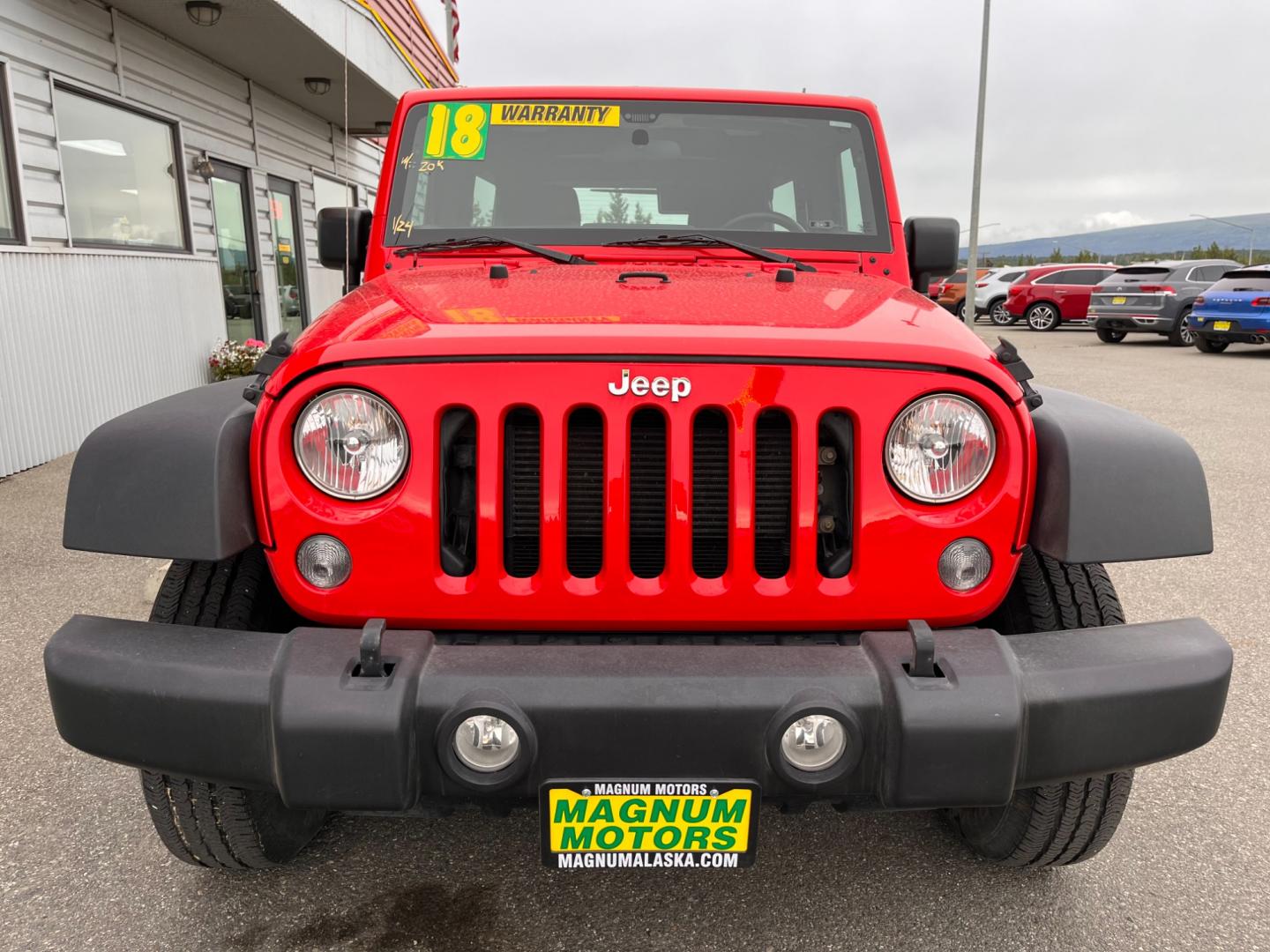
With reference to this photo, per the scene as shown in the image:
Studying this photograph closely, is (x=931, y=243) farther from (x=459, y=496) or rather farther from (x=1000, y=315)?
(x=1000, y=315)

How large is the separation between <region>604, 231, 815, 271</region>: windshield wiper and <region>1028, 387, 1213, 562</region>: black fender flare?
1166mm

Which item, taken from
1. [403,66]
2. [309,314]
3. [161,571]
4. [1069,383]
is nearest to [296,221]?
[309,314]

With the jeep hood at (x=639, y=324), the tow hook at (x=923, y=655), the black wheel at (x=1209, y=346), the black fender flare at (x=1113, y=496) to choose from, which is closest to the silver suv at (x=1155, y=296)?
the black wheel at (x=1209, y=346)

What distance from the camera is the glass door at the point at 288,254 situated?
10.7 m

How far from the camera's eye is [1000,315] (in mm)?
22844

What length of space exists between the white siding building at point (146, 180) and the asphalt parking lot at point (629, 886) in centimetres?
429

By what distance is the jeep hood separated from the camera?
5.78 ft

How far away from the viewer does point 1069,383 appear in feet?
38.8

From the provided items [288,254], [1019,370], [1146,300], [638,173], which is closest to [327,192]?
[288,254]

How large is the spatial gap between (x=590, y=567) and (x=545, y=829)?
487 millimetres

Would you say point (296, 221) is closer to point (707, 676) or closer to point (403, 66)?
point (403, 66)

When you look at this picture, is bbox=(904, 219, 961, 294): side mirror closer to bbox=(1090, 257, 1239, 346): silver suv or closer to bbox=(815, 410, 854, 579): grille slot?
bbox=(815, 410, 854, 579): grille slot

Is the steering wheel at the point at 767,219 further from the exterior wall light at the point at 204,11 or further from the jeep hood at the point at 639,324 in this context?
the exterior wall light at the point at 204,11

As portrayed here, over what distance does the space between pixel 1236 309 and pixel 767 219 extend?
602 inches
